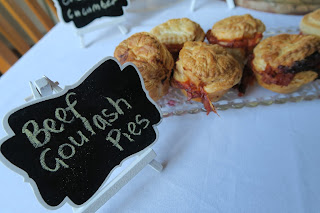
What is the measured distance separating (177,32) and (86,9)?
664 millimetres

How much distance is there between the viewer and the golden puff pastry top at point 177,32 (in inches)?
49.4

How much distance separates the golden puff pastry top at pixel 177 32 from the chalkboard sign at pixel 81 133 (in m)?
0.53

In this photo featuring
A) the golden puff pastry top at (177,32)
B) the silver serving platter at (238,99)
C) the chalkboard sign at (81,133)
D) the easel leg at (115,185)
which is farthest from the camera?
the golden puff pastry top at (177,32)

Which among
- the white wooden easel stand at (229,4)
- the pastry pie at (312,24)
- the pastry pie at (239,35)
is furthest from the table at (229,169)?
the white wooden easel stand at (229,4)

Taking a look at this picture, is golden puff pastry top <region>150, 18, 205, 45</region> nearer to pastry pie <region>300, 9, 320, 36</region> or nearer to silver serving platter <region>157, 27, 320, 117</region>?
silver serving platter <region>157, 27, 320, 117</region>

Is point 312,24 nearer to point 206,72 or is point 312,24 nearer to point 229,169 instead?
point 206,72

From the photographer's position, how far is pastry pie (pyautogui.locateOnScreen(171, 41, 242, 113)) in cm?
102

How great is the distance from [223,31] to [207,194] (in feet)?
2.71

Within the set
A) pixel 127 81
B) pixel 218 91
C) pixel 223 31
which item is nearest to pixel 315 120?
pixel 218 91

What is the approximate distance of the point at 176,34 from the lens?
1.27 meters

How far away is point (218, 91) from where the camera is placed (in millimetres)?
1056

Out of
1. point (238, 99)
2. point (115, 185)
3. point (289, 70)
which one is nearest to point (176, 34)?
point (238, 99)

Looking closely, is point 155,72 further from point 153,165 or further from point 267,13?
point 267,13

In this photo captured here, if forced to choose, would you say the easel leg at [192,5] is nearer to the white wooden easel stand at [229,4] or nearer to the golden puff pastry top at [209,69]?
the white wooden easel stand at [229,4]
